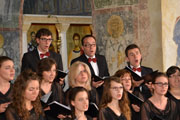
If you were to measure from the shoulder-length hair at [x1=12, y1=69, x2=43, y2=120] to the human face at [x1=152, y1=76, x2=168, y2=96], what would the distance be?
61.5 inches

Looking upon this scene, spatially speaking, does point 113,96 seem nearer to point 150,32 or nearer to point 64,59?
point 150,32

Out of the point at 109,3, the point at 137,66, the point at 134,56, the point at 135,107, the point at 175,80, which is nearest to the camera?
the point at 135,107

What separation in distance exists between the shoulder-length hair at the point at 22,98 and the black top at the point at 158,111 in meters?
1.37

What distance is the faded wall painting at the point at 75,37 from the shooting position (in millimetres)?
15305

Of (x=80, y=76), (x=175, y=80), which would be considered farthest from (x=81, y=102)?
(x=175, y=80)

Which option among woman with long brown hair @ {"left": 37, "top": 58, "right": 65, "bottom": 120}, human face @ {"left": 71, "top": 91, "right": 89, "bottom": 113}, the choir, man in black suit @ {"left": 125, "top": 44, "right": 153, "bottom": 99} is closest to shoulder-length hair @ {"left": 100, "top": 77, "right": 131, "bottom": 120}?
the choir

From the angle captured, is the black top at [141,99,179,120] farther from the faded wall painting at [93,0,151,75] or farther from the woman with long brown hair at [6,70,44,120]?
the faded wall painting at [93,0,151,75]

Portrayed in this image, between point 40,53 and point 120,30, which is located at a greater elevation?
Result: point 120,30

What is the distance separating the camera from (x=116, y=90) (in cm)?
500

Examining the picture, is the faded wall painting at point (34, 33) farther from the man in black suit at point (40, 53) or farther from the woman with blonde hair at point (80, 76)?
the woman with blonde hair at point (80, 76)

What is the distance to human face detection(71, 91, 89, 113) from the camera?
4.59 meters

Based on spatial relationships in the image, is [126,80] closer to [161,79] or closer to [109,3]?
[161,79]

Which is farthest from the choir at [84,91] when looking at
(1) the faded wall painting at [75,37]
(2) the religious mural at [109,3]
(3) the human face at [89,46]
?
(1) the faded wall painting at [75,37]

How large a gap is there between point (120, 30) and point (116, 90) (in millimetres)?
4676
